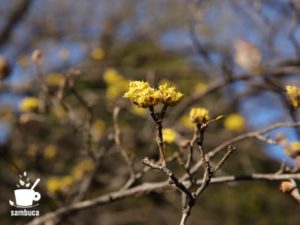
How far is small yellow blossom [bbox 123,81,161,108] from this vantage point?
87 centimetres

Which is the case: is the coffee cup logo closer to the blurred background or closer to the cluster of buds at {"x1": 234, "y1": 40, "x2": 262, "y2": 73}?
the blurred background

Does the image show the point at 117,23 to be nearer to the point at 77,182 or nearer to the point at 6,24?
the point at 6,24

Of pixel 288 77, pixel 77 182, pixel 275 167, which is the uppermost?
pixel 275 167

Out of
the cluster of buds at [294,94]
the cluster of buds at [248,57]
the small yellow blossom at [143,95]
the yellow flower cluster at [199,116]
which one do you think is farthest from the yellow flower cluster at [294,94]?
the cluster of buds at [248,57]

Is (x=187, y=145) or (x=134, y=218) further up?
(x=134, y=218)

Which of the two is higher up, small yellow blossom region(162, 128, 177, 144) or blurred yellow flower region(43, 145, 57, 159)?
blurred yellow flower region(43, 145, 57, 159)

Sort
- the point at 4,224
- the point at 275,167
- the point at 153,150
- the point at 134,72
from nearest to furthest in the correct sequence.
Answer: the point at 153,150, the point at 134,72, the point at 4,224, the point at 275,167

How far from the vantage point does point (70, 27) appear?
557cm

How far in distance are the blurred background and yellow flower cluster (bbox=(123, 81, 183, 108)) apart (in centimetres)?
48

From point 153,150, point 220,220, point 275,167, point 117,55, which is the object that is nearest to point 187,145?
point 153,150

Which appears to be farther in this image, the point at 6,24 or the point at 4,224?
the point at 6,24

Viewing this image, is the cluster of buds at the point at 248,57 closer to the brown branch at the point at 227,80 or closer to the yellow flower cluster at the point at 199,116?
the brown branch at the point at 227,80

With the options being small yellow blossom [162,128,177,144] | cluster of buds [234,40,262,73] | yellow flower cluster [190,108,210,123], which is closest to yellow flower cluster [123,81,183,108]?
yellow flower cluster [190,108,210,123]

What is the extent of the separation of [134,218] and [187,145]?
3.40m
